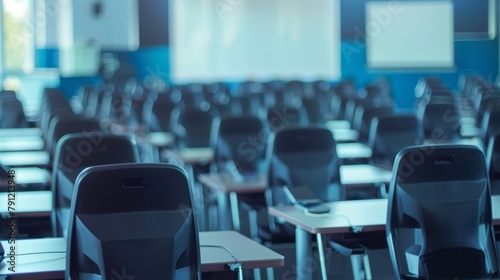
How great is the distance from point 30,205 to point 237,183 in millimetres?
1519

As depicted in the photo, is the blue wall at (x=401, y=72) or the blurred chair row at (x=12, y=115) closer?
the blurred chair row at (x=12, y=115)

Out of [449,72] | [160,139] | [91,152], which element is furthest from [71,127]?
[449,72]

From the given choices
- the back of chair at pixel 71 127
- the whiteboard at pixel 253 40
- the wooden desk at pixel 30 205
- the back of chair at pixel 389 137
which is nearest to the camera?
the wooden desk at pixel 30 205

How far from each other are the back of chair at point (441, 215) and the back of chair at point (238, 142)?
9.91 ft

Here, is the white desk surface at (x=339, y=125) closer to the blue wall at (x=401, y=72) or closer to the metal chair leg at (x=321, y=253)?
the metal chair leg at (x=321, y=253)

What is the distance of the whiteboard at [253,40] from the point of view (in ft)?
62.1

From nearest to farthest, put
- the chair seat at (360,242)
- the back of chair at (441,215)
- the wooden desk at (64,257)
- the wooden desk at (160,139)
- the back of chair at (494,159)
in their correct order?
the wooden desk at (64,257) < the back of chair at (441,215) < the chair seat at (360,242) < the back of chair at (494,159) < the wooden desk at (160,139)

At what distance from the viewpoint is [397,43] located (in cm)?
1862

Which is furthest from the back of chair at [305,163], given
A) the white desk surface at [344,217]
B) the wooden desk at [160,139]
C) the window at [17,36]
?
the window at [17,36]

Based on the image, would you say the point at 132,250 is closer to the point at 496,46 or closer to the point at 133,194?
the point at 133,194

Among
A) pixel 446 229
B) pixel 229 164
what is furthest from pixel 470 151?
pixel 229 164

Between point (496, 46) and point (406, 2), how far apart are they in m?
2.41

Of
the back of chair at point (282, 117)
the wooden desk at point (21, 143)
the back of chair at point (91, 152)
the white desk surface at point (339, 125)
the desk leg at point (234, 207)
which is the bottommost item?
the desk leg at point (234, 207)

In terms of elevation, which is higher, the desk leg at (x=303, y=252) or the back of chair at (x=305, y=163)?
the back of chair at (x=305, y=163)
